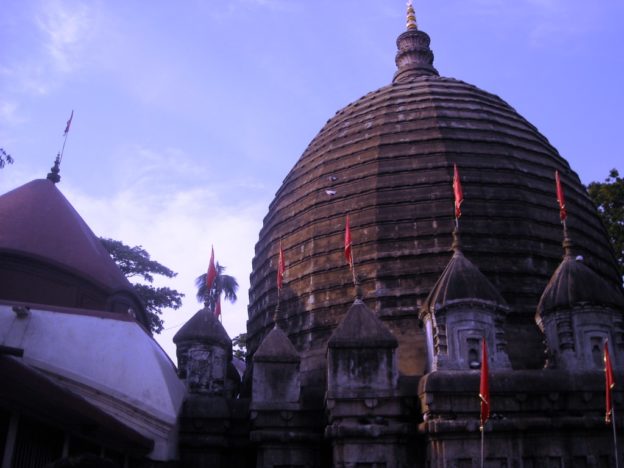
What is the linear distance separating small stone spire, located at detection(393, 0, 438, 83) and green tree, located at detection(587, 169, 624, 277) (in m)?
6.45

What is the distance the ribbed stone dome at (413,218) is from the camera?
12.4 metres

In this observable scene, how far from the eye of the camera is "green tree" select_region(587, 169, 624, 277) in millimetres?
19219

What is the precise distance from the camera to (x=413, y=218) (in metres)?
13.1

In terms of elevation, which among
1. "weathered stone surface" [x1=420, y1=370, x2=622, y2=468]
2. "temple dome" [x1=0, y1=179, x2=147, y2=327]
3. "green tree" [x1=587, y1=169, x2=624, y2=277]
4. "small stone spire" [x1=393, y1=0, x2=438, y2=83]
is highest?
"small stone spire" [x1=393, y1=0, x2=438, y2=83]

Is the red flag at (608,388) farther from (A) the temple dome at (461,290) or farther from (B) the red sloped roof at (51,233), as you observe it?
(B) the red sloped roof at (51,233)

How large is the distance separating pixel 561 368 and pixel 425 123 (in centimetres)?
709

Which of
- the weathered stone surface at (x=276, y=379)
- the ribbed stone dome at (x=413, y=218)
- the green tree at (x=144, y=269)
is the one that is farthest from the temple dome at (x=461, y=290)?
the green tree at (x=144, y=269)

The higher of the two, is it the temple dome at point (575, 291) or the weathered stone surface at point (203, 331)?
the temple dome at point (575, 291)

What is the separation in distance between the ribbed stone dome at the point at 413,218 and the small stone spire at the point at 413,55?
2201 millimetres

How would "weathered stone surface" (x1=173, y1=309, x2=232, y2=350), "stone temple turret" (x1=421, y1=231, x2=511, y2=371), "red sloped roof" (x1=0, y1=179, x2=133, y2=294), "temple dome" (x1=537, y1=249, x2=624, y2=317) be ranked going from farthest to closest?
"red sloped roof" (x1=0, y1=179, x2=133, y2=294), "weathered stone surface" (x1=173, y1=309, x2=232, y2=350), "temple dome" (x1=537, y1=249, x2=624, y2=317), "stone temple turret" (x1=421, y1=231, x2=511, y2=371)

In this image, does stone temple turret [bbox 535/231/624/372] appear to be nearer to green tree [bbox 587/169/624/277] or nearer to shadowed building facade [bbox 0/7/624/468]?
shadowed building facade [bbox 0/7/624/468]

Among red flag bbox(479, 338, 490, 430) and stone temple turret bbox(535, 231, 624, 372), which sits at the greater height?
stone temple turret bbox(535, 231, 624, 372)

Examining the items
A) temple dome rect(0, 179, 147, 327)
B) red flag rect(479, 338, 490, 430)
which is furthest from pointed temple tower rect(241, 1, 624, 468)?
temple dome rect(0, 179, 147, 327)

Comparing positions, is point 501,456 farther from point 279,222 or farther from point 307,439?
point 279,222
